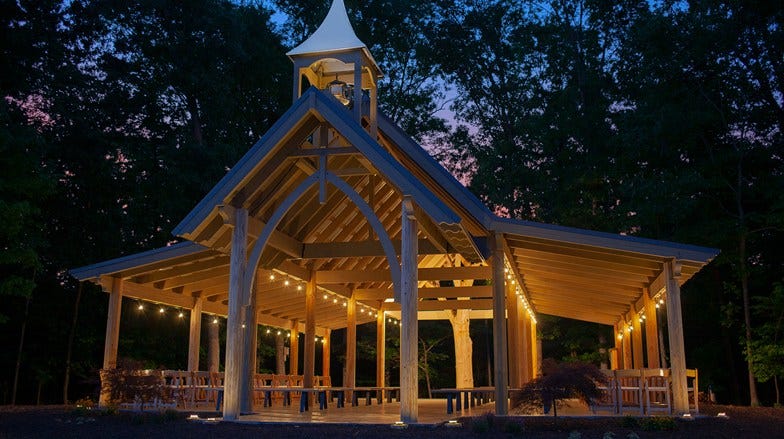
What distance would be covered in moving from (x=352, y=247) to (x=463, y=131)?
14762 millimetres

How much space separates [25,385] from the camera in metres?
23.1

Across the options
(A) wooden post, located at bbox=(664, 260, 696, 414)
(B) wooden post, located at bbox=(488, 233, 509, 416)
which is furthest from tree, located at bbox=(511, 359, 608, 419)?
(A) wooden post, located at bbox=(664, 260, 696, 414)

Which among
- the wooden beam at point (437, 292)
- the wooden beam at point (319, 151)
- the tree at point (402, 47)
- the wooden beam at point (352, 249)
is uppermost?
the tree at point (402, 47)

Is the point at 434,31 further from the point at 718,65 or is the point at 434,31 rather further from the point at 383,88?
the point at 718,65

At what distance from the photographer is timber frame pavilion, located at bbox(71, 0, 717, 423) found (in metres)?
10.2

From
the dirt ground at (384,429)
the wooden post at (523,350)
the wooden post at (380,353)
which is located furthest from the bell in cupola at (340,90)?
the wooden post at (380,353)

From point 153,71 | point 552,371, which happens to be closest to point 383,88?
point 153,71

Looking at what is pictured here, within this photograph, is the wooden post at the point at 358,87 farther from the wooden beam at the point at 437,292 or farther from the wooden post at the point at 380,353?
the wooden post at the point at 380,353

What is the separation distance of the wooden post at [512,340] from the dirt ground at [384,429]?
2682 millimetres

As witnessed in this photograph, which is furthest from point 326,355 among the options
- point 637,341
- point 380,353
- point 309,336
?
point 637,341

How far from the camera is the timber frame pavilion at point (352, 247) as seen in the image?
33.6ft

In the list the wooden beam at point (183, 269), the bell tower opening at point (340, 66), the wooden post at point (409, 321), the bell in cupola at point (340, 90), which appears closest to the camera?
the wooden post at point (409, 321)

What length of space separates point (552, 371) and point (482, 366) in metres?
25.3

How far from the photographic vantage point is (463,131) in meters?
26.7
